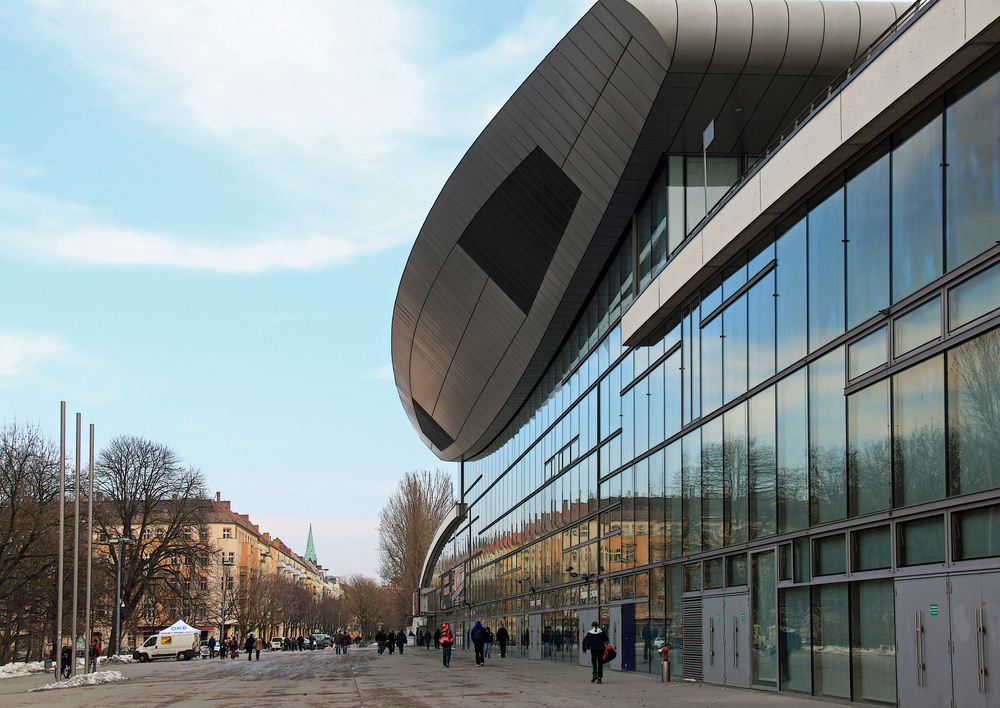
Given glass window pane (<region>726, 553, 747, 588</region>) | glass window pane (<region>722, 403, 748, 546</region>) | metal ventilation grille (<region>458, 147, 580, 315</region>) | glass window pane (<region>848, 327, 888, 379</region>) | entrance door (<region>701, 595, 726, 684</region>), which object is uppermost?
metal ventilation grille (<region>458, 147, 580, 315</region>)

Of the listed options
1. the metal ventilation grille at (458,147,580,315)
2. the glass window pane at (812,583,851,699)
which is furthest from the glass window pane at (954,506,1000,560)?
the metal ventilation grille at (458,147,580,315)

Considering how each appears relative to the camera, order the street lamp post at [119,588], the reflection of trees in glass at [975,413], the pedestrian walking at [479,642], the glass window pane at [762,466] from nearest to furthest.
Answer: the reflection of trees in glass at [975,413]
the glass window pane at [762,466]
the pedestrian walking at [479,642]
the street lamp post at [119,588]

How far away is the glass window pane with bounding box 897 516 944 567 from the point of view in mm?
13305

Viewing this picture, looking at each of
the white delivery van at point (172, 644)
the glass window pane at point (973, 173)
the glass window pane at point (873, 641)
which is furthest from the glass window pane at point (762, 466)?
the white delivery van at point (172, 644)

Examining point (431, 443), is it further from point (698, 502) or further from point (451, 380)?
point (698, 502)

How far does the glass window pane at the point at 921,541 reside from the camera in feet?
43.7

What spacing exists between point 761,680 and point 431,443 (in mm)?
49111

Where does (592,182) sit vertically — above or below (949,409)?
above

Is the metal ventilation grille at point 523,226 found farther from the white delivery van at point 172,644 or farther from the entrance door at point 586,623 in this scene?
the white delivery van at point 172,644

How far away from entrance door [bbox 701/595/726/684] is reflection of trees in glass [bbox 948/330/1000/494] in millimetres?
9223

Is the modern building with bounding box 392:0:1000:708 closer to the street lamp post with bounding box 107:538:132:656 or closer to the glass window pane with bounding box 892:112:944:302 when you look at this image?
the glass window pane with bounding box 892:112:944:302

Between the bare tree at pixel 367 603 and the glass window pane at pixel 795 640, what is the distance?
142114mm

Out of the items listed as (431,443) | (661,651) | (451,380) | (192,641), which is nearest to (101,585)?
(192,641)

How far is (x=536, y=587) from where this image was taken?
42.8 metres
